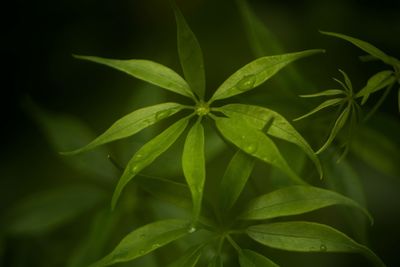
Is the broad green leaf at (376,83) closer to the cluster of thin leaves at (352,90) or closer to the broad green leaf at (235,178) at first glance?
the cluster of thin leaves at (352,90)

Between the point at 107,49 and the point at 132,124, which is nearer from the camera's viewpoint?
the point at 132,124

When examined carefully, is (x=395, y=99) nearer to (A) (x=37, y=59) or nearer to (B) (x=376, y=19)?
(B) (x=376, y=19)

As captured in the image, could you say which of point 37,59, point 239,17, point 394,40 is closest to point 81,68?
point 37,59

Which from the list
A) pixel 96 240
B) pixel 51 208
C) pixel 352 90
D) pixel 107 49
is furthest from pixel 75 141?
pixel 352 90

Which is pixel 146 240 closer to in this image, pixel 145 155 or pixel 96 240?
pixel 145 155

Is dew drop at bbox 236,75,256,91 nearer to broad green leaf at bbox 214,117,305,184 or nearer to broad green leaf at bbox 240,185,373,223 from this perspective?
broad green leaf at bbox 214,117,305,184

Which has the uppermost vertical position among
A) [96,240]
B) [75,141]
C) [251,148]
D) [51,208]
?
[75,141]

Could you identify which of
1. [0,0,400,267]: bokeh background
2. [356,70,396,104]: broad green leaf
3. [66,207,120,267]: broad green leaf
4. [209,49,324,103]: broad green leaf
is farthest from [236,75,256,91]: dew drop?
[0,0,400,267]: bokeh background
